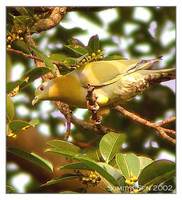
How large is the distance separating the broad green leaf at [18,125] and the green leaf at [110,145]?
21cm

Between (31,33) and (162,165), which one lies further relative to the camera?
(31,33)

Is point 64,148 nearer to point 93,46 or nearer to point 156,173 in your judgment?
point 156,173

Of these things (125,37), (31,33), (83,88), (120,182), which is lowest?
(120,182)

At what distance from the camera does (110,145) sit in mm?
1179

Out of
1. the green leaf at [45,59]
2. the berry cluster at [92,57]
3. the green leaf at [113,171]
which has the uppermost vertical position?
the berry cluster at [92,57]

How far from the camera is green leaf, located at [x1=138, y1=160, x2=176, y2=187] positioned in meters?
1.07

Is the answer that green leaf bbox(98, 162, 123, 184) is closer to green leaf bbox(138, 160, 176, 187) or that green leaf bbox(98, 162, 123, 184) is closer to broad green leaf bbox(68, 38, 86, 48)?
green leaf bbox(138, 160, 176, 187)

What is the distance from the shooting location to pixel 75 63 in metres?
1.36

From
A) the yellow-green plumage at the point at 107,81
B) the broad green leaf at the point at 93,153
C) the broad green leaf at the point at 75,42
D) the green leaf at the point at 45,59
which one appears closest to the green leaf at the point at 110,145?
the broad green leaf at the point at 93,153

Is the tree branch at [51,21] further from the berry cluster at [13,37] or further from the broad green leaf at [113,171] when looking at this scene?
the broad green leaf at [113,171]

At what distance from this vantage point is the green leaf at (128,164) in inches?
42.9
